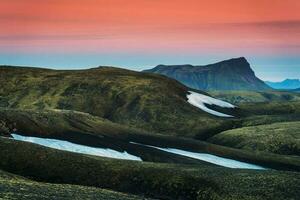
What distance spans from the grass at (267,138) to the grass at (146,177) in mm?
67397

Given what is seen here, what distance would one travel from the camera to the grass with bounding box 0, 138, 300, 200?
68688 mm

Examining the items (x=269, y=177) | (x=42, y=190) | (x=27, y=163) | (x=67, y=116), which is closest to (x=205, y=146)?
(x=67, y=116)

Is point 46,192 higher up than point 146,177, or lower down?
lower down

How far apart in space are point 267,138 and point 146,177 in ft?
287

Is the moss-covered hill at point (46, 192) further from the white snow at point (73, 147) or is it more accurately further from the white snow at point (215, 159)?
the white snow at point (215, 159)

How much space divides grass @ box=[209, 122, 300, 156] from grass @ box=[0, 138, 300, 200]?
67397mm

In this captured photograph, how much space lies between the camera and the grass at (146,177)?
68688 millimetres

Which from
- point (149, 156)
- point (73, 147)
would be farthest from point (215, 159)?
point (73, 147)

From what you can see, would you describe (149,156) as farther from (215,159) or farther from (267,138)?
(267,138)

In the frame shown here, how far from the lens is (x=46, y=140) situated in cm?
10900

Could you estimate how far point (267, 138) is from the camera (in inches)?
6029

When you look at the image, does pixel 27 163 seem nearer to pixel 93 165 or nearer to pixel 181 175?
pixel 93 165

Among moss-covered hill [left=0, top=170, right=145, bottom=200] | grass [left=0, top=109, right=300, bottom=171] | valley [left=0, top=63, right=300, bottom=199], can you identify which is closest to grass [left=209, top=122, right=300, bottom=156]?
valley [left=0, top=63, right=300, bottom=199]

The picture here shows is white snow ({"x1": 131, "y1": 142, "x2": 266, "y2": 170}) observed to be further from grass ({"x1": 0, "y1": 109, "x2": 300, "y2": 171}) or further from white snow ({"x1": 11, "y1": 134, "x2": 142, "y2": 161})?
white snow ({"x1": 11, "y1": 134, "x2": 142, "y2": 161})
